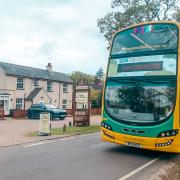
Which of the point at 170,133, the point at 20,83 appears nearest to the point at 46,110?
the point at 20,83

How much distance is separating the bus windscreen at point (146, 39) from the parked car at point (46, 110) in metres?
22.0

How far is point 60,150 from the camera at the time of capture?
12109 millimetres

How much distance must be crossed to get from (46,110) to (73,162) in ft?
79.3

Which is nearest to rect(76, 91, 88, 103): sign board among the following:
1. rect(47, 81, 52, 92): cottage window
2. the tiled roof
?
the tiled roof

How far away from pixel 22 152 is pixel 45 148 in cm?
125

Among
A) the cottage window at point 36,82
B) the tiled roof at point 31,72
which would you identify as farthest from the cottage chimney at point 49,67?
the cottage window at point 36,82

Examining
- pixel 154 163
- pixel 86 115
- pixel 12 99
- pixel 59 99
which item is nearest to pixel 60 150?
pixel 154 163

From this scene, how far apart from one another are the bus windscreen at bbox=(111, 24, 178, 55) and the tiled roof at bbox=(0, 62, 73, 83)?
29.3 meters

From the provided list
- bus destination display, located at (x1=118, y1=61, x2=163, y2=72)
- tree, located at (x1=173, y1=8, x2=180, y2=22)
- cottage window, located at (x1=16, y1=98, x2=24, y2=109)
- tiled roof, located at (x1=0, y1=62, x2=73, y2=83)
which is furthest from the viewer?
cottage window, located at (x1=16, y1=98, x2=24, y2=109)

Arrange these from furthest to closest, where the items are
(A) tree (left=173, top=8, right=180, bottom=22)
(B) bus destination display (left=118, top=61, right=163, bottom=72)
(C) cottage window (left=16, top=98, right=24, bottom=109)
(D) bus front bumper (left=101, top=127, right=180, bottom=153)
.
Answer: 1. (C) cottage window (left=16, top=98, right=24, bottom=109)
2. (A) tree (left=173, top=8, right=180, bottom=22)
3. (B) bus destination display (left=118, top=61, right=163, bottom=72)
4. (D) bus front bumper (left=101, top=127, right=180, bottom=153)

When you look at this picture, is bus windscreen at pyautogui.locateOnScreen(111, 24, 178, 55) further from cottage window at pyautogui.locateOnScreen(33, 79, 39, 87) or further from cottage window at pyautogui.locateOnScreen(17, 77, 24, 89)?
cottage window at pyautogui.locateOnScreen(33, 79, 39, 87)

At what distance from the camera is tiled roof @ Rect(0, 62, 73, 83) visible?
4006 cm

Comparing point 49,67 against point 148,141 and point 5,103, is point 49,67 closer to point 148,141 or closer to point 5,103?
point 5,103

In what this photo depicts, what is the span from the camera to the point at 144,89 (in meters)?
10.7
